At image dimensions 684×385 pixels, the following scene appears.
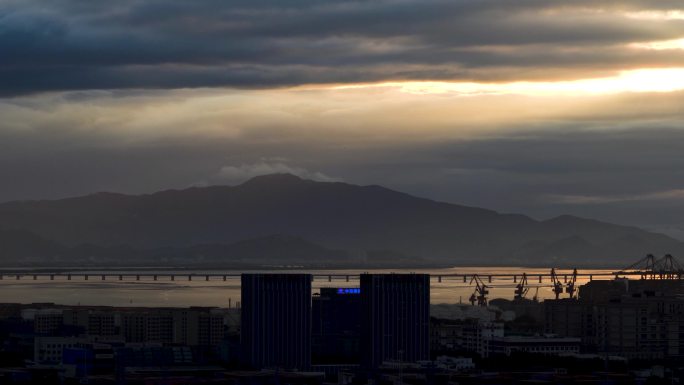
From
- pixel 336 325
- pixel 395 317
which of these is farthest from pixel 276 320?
pixel 395 317

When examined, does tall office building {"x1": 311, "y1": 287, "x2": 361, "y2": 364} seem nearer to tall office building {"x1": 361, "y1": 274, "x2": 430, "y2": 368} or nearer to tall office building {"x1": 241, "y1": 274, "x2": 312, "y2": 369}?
tall office building {"x1": 361, "y1": 274, "x2": 430, "y2": 368}

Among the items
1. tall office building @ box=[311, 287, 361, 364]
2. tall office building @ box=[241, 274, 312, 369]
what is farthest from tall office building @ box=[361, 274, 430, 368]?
tall office building @ box=[241, 274, 312, 369]

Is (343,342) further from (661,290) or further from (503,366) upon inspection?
(661,290)

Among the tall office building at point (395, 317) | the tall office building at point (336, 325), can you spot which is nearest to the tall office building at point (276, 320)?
the tall office building at point (336, 325)

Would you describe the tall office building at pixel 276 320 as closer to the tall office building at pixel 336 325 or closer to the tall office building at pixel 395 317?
the tall office building at pixel 336 325

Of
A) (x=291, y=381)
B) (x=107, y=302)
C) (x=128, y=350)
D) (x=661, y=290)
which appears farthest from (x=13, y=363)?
(x=107, y=302)

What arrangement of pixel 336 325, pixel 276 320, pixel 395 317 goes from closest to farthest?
pixel 276 320, pixel 395 317, pixel 336 325

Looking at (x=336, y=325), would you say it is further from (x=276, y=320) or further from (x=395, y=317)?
(x=276, y=320)

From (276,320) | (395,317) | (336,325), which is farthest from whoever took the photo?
(336,325)
